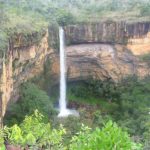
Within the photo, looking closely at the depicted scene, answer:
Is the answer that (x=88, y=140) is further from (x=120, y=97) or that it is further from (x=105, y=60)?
(x=120, y=97)

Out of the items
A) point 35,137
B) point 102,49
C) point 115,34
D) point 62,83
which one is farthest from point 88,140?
point 62,83

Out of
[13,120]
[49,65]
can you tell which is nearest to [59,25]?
[49,65]

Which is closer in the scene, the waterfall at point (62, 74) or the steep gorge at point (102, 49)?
the steep gorge at point (102, 49)

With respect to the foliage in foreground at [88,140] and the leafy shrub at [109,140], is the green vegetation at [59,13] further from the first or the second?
the leafy shrub at [109,140]

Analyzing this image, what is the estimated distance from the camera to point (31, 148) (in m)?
6.93

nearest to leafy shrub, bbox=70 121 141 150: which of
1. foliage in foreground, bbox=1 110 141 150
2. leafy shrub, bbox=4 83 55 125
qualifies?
foliage in foreground, bbox=1 110 141 150

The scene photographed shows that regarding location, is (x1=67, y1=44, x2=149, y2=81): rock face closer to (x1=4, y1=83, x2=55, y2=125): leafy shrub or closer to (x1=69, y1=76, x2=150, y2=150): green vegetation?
(x1=69, y1=76, x2=150, y2=150): green vegetation

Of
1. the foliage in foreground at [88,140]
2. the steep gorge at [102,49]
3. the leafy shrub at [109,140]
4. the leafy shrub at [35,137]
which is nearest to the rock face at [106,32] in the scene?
the steep gorge at [102,49]

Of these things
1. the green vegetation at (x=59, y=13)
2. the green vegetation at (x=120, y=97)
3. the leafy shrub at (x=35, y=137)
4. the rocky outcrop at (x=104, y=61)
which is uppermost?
the green vegetation at (x=59, y=13)

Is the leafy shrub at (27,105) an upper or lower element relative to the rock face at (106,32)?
lower

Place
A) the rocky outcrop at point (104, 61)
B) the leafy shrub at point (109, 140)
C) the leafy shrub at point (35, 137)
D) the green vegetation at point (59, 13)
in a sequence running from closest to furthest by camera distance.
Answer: the leafy shrub at point (109, 140)
the leafy shrub at point (35, 137)
the green vegetation at point (59, 13)
the rocky outcrop at point (104, 61)

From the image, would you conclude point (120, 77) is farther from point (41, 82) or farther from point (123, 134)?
point (123, 134)

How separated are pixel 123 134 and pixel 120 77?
1740 cm

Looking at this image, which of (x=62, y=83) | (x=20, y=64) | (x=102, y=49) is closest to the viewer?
(x=20, y=64)
